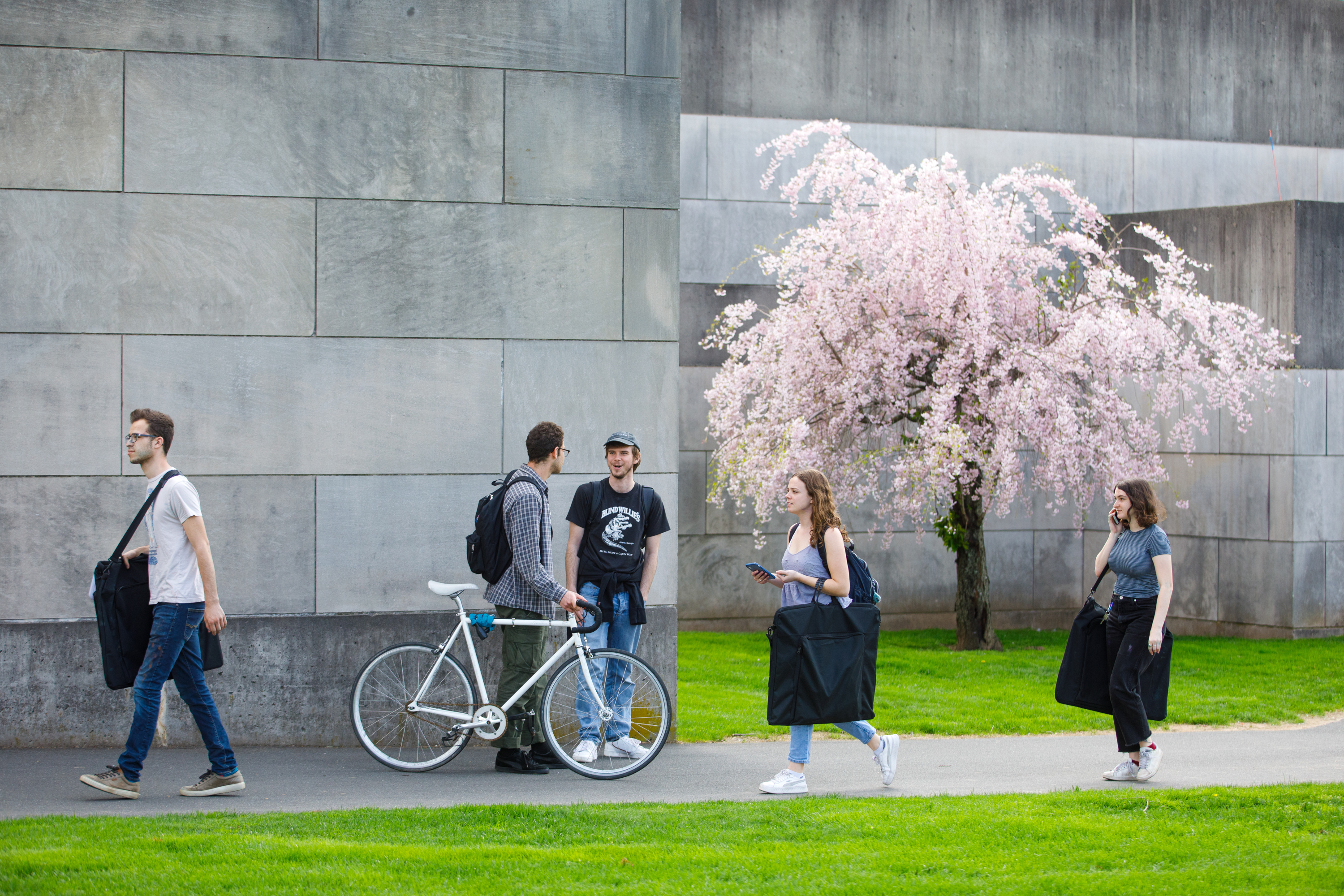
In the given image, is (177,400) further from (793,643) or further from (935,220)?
(935,220)

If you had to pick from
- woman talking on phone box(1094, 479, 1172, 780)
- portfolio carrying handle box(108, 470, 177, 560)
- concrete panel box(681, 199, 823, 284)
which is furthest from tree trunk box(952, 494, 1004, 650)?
portfolio carrying handle box(108, 470, 177, 560)

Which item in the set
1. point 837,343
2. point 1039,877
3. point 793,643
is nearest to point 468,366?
point 793,643

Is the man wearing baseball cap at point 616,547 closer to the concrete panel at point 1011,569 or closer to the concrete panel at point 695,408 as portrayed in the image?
the concrete panel at point 695,408

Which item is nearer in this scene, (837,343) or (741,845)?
(741,845)

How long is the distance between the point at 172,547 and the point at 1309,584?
1400cm

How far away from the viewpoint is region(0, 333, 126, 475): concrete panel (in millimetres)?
8469

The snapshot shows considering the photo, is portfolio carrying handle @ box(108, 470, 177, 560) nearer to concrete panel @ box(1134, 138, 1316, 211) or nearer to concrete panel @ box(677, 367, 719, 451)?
concrete panel @ box(677, 367, 719, 451)

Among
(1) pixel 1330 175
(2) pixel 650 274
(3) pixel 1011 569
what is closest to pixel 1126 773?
(2) pixel 650 274

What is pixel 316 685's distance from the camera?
8742 mm

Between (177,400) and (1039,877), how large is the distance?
5975mm

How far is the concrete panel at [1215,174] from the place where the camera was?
20.2 m

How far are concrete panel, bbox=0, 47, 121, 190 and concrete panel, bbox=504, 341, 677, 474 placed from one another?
2.83 meters

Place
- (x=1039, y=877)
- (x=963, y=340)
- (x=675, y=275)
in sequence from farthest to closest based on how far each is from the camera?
1. (x=963, y=340)
2. (x=675, y=275)
3. (x=1039, y=877)

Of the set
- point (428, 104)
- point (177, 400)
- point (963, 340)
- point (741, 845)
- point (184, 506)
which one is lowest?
point (741, 845)
